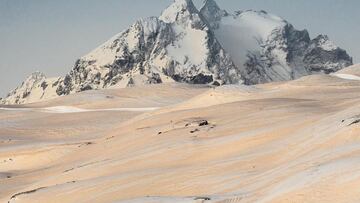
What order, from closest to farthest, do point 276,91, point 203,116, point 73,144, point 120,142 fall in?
point 120,142, point 203,116, point 73,144, point 276,91

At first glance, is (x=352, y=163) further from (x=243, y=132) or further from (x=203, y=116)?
(x=203, y=116)

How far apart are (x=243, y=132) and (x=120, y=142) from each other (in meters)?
8.29

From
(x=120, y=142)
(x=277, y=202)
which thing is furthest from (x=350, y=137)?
(x=120, y=142)

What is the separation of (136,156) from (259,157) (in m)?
5.94

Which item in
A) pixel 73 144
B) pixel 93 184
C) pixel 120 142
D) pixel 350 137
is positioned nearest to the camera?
pixel 350 137

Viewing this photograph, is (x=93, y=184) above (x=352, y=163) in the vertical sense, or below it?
below

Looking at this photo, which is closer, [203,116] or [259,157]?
[259,157]

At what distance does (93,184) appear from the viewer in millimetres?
17016

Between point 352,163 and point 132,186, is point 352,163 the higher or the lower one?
the higher one

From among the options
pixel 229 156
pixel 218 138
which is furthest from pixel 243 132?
pixel 229 156

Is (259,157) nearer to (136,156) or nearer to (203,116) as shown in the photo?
(136,156)

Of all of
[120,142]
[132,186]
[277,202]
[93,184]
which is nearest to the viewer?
[277,202]

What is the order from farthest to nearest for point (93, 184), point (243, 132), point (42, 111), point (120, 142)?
point (42, 111) < point (120, 142) < point (243, 132) < point (93, 184)

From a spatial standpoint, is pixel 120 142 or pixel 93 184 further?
pixel 120 142
